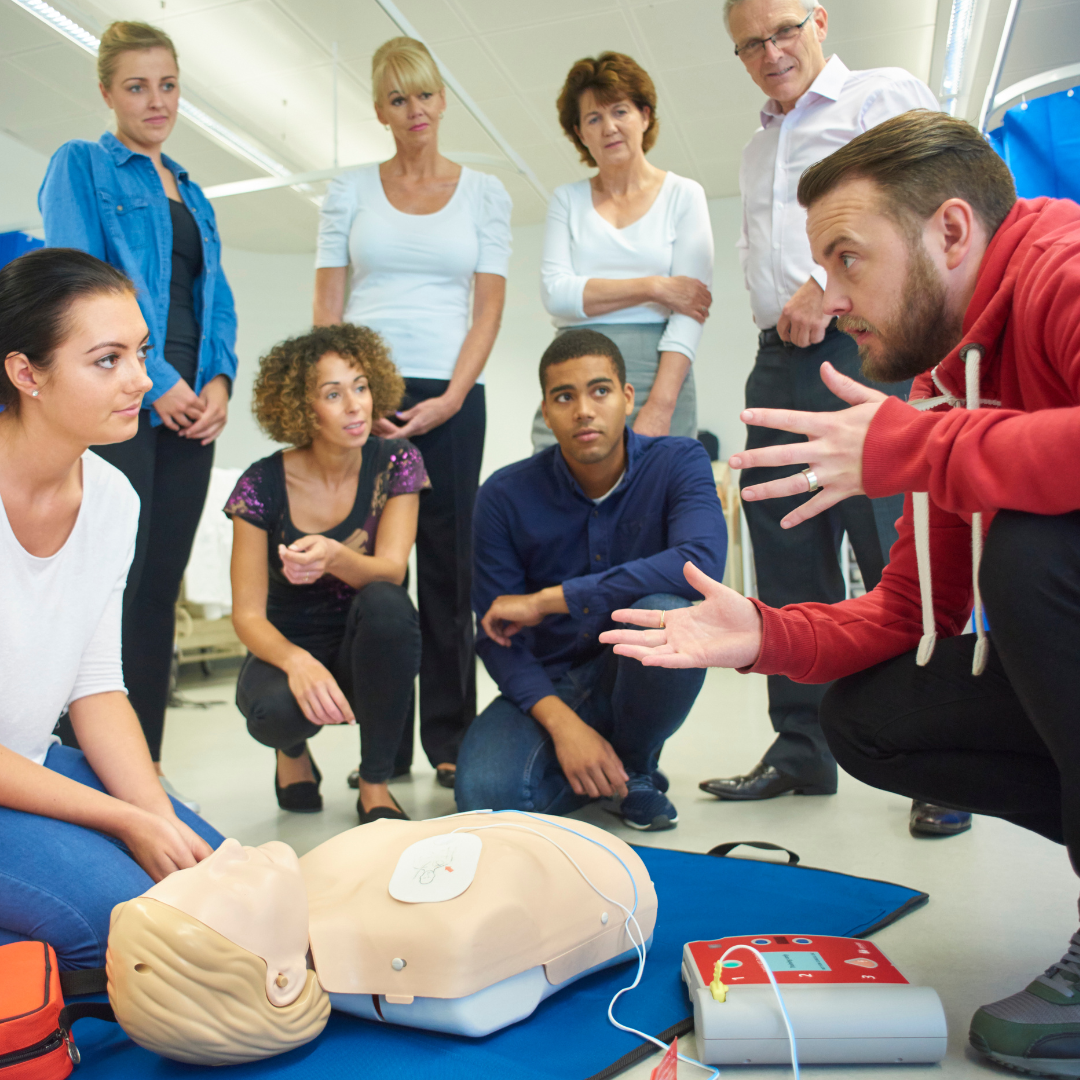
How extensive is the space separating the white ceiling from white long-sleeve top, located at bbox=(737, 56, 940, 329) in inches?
95.7

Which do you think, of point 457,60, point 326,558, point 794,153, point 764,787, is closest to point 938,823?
point 764,787

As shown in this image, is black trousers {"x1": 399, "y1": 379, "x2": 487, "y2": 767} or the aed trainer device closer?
the aed trainer device

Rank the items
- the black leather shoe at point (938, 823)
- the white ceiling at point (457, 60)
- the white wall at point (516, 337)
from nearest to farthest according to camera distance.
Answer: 1. the black leather shoe at point (938, 823)
2. the white ceiling at point (457, 60)
3. the white wall at point (516, 337)

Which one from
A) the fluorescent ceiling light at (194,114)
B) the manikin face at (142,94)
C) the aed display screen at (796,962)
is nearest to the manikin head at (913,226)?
the aed display screen at (796,962)

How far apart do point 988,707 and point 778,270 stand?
1.21 meters

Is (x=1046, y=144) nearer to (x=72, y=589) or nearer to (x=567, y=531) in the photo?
(x=567, y=531)

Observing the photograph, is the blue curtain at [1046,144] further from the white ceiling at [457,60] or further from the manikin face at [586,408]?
the white ceiling at [457,60]

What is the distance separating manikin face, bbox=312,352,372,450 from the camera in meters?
2.04

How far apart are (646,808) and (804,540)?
0.67 meters

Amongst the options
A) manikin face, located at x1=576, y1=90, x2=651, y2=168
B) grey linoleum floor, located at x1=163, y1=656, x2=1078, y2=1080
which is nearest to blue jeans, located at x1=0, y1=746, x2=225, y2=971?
grey linoleum floor, located at x1=163, y1=656, x2=1078, y2=1080

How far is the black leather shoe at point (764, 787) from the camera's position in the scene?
6.52 ft

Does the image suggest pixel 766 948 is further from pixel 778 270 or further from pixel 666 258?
pixel 666 258

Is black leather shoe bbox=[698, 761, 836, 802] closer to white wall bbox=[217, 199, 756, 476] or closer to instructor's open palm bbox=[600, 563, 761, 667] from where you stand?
instructor's open palm bbox=[600, 563, 761, 667]

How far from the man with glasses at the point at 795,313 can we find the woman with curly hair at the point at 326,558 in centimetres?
75
